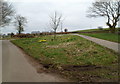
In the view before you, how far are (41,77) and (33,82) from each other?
459mm

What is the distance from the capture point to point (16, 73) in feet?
15.3

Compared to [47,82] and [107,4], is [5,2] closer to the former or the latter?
[47,82]

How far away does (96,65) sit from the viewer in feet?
17.5

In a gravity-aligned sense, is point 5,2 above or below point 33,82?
above

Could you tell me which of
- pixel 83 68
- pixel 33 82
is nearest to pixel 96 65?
pixel 83 68

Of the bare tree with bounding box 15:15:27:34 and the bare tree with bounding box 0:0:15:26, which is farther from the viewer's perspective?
the bare tree with bounding box 15:15:27:34

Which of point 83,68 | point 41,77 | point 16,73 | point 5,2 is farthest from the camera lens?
point 5,2

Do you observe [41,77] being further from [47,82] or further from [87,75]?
[87,75]

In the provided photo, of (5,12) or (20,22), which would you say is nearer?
(5,12)

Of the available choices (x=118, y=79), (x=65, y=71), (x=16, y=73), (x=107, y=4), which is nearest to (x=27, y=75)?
(x=16, y=73)

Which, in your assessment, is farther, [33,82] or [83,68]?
[83,68]

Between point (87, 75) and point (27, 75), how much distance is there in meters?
2.52

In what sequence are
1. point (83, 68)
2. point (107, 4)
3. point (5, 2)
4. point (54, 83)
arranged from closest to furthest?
point (54, 83) < point (83, 68) < point (5, 2) < point (107, 4)

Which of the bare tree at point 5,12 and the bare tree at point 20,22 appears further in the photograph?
the bare tree at point 20,22
